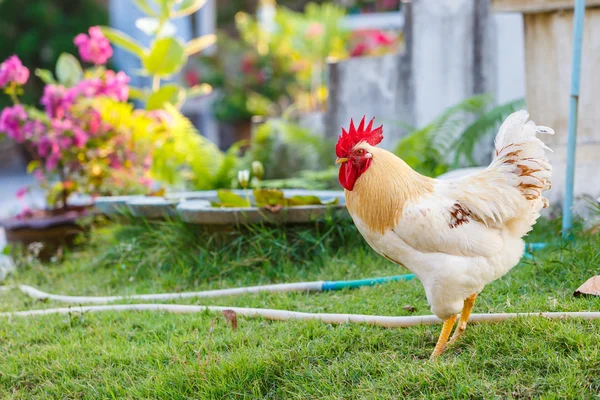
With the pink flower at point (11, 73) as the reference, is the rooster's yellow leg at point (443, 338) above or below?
below

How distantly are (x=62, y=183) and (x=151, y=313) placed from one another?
9.79 ft

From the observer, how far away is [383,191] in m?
3.18

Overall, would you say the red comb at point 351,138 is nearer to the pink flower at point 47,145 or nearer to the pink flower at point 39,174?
the pink flower at point 47,145

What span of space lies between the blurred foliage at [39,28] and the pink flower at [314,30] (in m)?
4.73

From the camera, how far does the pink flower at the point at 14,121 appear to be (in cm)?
652

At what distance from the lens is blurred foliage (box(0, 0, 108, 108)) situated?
48.8ft

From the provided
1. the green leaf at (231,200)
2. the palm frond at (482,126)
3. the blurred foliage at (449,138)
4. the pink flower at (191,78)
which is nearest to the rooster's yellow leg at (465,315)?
the green leaf at (231,200)

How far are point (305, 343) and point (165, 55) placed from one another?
16.2 ft

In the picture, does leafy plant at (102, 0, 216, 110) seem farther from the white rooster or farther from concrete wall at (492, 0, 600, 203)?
the white rooster

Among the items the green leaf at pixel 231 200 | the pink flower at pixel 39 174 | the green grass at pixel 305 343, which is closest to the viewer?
the green grass at pixel 305 343

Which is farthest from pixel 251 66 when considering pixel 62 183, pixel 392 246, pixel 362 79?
pixel 392 246

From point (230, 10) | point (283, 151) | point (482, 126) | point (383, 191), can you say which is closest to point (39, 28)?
point (230, 10)

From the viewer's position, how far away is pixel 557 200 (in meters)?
5.18

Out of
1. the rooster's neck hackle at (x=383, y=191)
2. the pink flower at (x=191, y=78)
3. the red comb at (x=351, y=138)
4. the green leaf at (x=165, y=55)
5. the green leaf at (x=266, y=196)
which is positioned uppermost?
the green leaf at (x=165, y=55)
